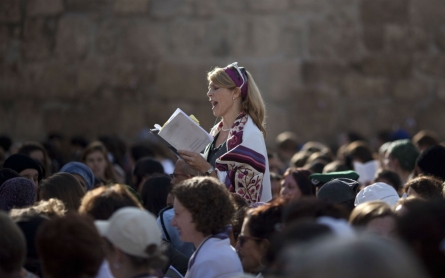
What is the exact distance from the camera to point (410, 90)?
486 inches

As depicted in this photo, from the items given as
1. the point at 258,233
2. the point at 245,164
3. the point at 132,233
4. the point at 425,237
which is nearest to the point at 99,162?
the point at 245,164

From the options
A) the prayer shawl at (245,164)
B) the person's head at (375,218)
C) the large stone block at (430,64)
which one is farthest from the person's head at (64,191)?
the large stone block at (430,64)

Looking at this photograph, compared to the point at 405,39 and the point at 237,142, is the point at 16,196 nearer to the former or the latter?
the point at 237,142

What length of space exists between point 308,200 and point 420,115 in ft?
31.3

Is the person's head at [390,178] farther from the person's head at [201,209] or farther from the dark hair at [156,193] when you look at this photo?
the person's head at [201,209]

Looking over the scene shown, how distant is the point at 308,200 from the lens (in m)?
3.27

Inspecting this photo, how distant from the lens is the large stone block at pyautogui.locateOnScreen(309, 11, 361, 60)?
39.2 ft

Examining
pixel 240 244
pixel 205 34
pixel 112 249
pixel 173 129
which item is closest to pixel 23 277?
pixel 112 249

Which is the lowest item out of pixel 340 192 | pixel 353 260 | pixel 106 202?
pixel 340 192

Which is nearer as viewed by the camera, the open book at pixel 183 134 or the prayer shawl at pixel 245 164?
the prayer shawl at pixel 245 164

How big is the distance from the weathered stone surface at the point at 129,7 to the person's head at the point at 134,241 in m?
9.19

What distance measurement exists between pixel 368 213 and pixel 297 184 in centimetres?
188

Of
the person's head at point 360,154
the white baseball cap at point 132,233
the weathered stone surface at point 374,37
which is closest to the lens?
the white baseball cap at point 132,233

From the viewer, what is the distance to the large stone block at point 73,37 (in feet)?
39.8
